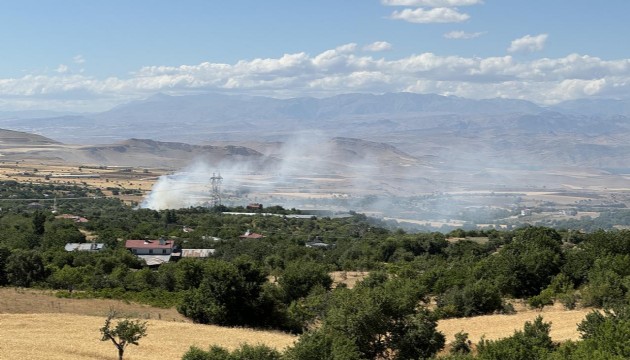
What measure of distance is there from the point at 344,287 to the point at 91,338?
19040 mm

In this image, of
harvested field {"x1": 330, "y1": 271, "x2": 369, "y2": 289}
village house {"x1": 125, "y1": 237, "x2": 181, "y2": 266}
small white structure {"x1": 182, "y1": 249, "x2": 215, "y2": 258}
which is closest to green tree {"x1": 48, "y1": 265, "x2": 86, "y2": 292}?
village house {"x1": 125, "y1": 237, "x2": 181, "y2": 266}

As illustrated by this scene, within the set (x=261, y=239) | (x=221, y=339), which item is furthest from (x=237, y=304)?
(x=261, y=239)

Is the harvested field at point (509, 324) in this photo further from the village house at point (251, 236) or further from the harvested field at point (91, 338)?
the village house at point (251, 236)

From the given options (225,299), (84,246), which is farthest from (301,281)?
(84,246)

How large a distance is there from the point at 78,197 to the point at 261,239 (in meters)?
71.8

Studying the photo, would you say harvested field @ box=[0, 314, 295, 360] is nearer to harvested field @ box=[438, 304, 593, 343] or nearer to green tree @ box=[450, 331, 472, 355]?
green tree @ box=[450, 331, 472, 355]

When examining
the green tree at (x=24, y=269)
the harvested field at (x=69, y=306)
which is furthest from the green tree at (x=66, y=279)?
the harvested field at (x=69, y=306)

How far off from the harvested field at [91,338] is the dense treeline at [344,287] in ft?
12.7

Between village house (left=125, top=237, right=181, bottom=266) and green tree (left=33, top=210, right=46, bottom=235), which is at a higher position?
green tree (left=33, top=210, right=46, bottom=235)

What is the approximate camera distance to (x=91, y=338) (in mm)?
33625

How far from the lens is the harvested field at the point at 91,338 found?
3064cm

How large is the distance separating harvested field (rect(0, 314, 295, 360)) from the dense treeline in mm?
3882

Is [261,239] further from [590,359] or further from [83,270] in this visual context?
[590,359]

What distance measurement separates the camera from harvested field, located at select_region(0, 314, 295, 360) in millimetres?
30641
